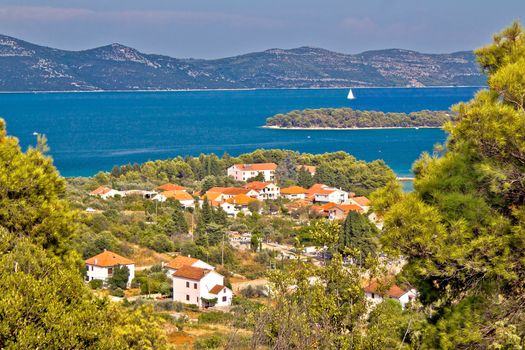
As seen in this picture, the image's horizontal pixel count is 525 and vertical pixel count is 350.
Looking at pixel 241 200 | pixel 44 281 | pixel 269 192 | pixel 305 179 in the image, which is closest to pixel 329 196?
pixel 269 192

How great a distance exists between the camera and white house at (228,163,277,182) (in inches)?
2156

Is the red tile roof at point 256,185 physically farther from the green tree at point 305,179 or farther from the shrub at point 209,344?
the shrub at point 209,344

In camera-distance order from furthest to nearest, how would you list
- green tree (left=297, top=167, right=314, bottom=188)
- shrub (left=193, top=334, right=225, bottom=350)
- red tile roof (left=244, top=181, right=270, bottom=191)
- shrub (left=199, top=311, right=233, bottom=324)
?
green tree (left=297, top=167, right=314, bottom=188) < red tile roof (left=244, top=181, right=270, bottom=191) < shrub (left=199, top=311, right=233, bottom=324) < shrub (left=193, top=334, right=225, bottom=350)

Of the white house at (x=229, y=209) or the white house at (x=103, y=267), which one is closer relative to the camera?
the white house at (x=103, y=267)

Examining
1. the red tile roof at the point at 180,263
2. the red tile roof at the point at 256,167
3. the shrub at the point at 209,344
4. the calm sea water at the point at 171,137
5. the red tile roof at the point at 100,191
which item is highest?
the shrub at the point at 209,344

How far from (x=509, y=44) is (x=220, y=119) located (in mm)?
118217

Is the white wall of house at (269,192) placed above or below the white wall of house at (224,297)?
below

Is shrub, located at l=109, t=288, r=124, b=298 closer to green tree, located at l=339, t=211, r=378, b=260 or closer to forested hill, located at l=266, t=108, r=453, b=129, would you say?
green tree, located at l=339, t=211, r=378, b=260

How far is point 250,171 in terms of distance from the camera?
54.8m

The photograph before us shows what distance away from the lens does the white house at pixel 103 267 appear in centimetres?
2427

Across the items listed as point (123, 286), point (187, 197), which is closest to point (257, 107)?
point (187, 197)

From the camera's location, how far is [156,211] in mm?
36906

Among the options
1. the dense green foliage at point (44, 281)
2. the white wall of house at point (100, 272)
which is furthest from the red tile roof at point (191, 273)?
the dense green foliage at point (44, 281)

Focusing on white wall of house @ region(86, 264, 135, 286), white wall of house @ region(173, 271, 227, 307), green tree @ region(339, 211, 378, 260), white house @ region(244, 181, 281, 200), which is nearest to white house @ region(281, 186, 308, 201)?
white house @ region(244, 181, 281, 200)
